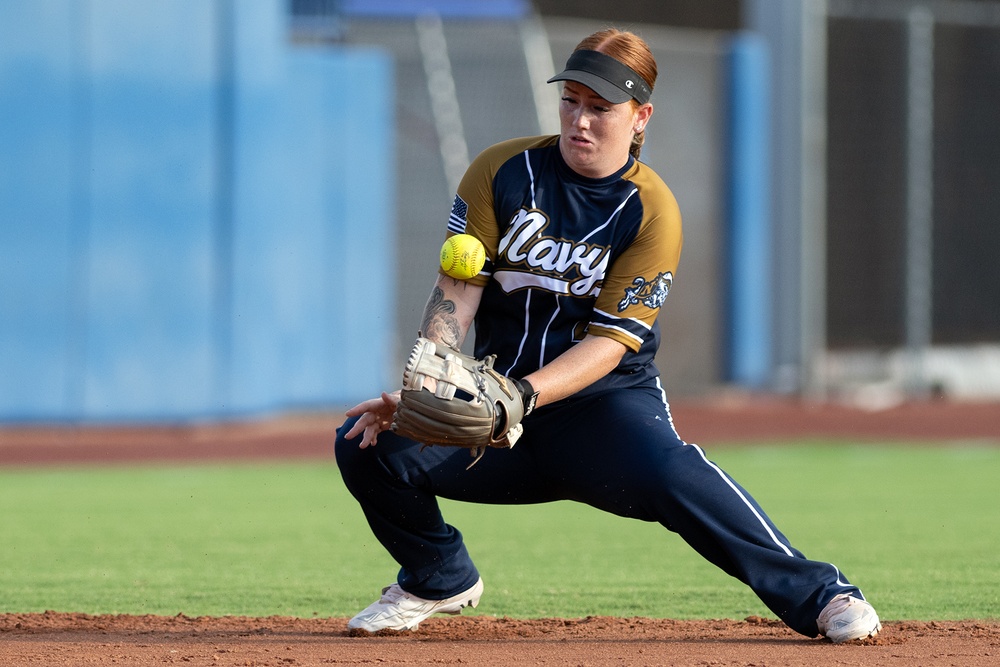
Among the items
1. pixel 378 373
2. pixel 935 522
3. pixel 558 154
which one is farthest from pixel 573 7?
pixel 558 154

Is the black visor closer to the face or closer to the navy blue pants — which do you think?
the face

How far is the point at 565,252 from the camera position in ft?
13.4

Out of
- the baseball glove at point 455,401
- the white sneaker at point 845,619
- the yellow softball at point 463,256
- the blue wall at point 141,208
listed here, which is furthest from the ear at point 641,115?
the blue wall at point 141,208

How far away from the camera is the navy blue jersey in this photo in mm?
4047

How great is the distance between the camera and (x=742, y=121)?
15.2 m

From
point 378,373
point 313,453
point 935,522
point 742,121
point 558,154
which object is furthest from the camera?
point 742,121

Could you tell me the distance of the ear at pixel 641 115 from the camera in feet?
13.5

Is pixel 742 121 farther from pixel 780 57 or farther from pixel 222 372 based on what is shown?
pixel 222 372

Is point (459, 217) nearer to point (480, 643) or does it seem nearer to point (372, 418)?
point (372, 418)

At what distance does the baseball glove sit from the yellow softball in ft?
1.02

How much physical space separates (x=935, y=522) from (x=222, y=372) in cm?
690

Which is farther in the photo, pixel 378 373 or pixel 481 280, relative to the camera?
pixel 378 373

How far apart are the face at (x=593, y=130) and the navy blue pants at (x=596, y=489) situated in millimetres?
680

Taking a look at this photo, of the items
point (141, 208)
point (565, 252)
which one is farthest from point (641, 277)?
point (141, 208)
